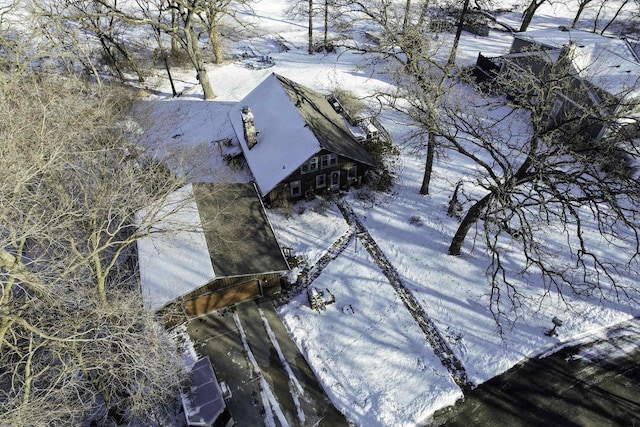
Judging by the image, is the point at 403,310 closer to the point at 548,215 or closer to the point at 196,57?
the point at 548,215

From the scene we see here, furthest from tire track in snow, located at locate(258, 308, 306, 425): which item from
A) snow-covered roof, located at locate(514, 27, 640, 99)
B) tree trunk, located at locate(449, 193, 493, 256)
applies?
snow-covered roof, located at locate(514, 27, 640, 99)

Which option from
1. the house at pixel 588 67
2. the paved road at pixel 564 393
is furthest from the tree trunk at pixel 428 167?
the paved road at pixel 564 393

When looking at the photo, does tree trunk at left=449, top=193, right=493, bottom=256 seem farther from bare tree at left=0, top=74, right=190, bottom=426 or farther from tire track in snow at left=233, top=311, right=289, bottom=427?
bare tree at left=0, top=74, right=190, bottom=426

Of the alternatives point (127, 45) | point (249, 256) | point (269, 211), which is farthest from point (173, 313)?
point (127, 45)

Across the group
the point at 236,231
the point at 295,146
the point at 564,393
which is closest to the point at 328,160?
the point at 295,146

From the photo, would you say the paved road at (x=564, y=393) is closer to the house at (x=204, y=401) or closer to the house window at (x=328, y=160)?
the house at (x=204, y=401)

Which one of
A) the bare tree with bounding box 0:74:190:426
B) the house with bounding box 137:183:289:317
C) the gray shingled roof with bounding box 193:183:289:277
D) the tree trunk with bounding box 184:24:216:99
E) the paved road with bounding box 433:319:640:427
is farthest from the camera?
the tree trunk with bounding box 184:24:216:99

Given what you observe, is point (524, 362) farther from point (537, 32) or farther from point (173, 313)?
point (537, 32)
